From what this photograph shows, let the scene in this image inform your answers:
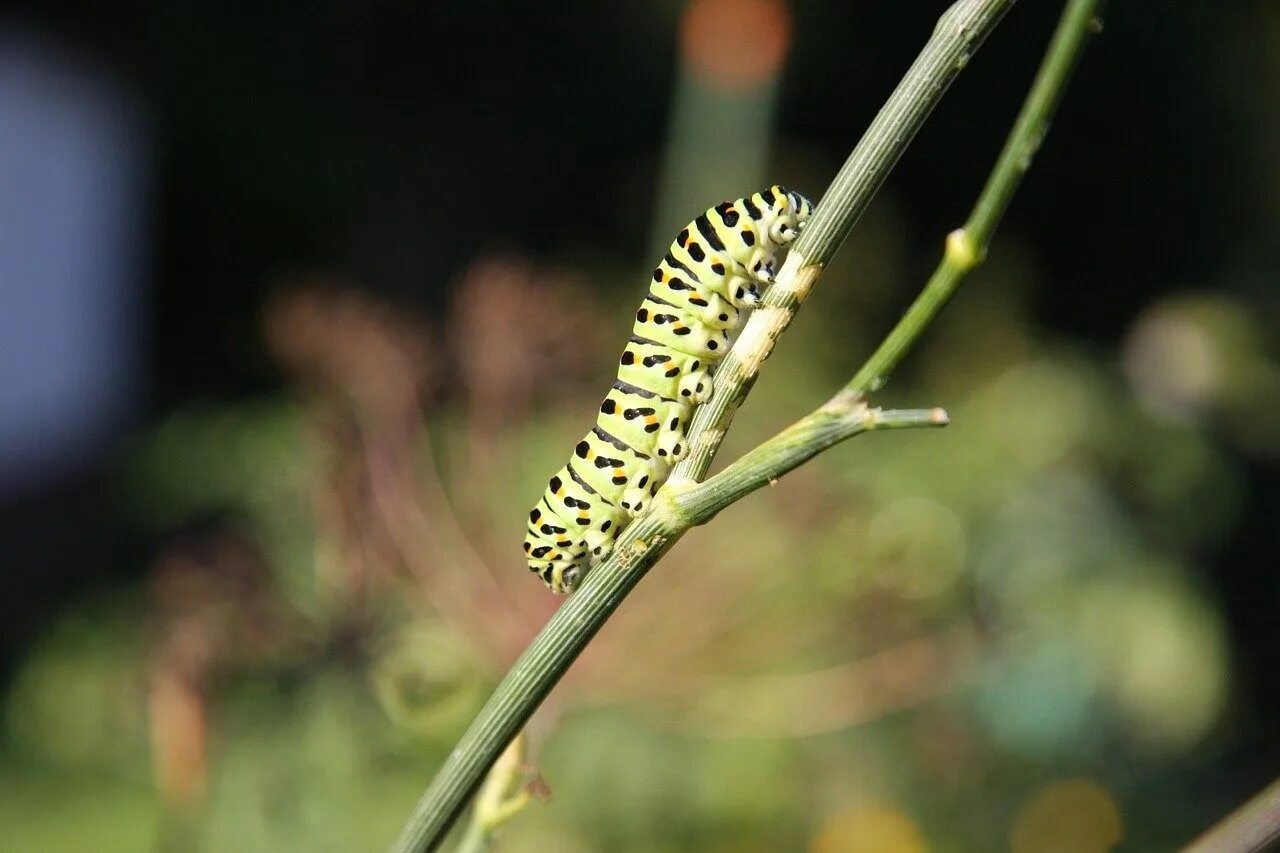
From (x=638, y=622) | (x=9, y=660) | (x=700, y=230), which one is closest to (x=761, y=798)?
(x=638, y=622)

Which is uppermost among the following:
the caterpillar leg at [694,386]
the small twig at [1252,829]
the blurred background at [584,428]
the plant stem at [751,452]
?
the plant stem at [751,452]

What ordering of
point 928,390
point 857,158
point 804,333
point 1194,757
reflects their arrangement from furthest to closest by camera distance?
point 928,390 → point 804,333 → point 1194,757 → point 857,158

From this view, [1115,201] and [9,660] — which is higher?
[1115,201]

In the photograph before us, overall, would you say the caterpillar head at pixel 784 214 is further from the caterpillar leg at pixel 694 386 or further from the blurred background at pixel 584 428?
the blurred background at pixel 584 428

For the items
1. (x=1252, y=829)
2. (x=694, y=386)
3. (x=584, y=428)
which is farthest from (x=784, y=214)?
(x=584, y=428)

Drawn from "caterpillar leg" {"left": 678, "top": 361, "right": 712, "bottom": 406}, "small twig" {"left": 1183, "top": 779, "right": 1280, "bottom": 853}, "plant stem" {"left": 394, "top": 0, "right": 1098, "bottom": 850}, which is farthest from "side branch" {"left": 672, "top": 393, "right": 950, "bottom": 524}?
"caterpillar leg" {"left": 678, "top": 361, "right": 712, "bottom": 406}

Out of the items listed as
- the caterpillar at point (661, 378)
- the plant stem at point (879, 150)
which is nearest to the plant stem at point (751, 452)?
the plant stem at point (879, 150)

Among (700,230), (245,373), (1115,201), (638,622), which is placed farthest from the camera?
(245,373)

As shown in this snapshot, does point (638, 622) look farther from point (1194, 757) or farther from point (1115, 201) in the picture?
point (1115, 201)
